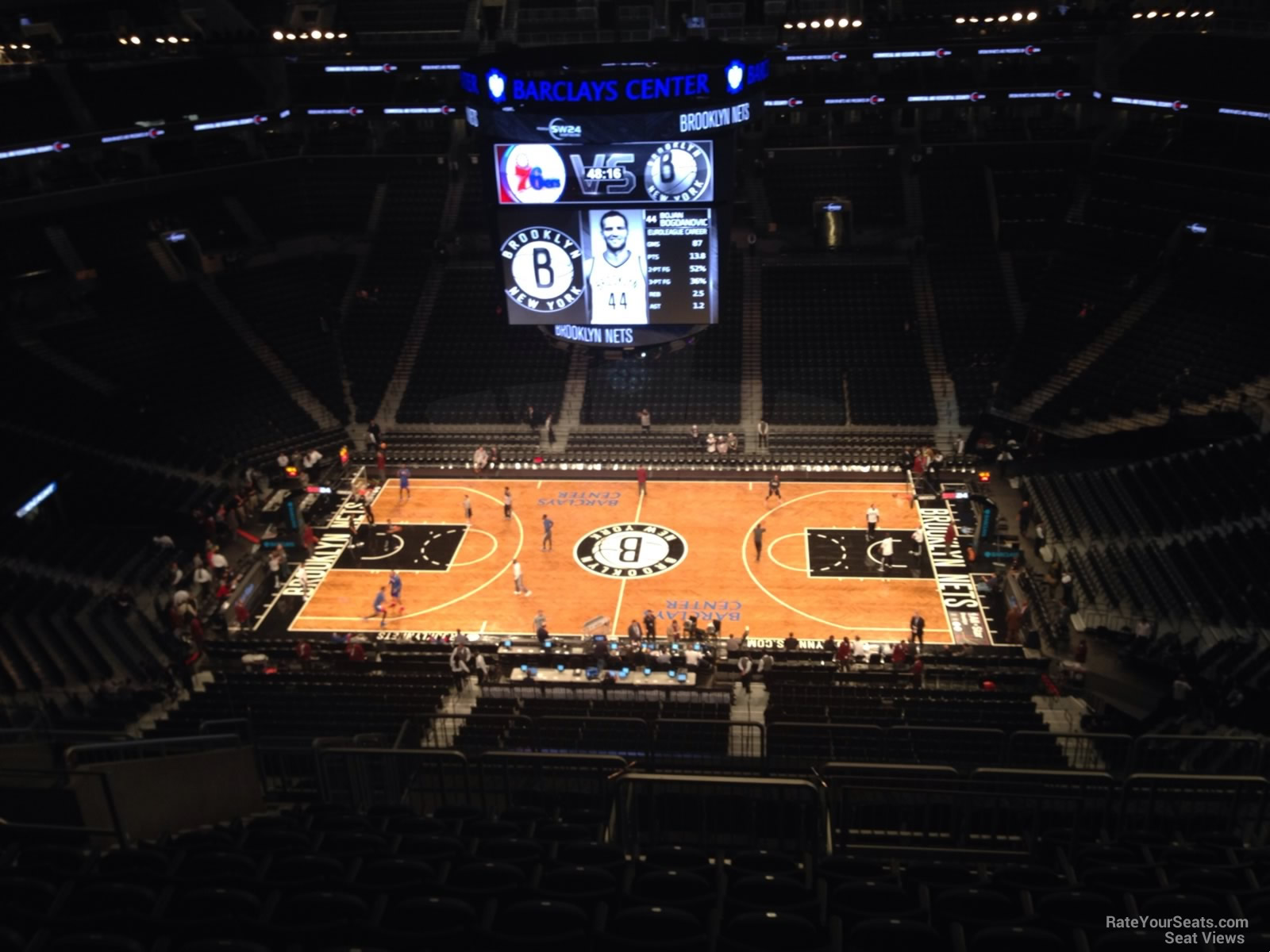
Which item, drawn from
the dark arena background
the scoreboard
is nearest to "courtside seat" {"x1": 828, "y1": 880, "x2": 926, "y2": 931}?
the dark arena background

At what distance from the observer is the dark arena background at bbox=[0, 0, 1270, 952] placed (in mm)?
10578

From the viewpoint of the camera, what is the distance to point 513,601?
33.0 m

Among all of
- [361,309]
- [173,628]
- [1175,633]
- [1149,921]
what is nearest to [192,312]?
[361,309]

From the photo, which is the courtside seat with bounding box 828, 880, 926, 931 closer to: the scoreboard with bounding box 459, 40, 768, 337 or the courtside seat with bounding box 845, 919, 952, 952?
the courtside seat with bounding box 845, 919, 952, 952

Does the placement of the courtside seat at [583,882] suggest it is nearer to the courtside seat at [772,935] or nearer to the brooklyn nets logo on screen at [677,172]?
the courtside seat at [772,935]

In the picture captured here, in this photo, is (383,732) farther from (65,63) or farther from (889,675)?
(65,63)

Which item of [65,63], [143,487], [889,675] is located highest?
[65,63]

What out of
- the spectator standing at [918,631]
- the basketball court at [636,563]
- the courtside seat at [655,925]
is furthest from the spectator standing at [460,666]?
the courtside seat at [655,925]

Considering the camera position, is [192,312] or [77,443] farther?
[192,312]

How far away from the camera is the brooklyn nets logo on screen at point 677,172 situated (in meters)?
31.7

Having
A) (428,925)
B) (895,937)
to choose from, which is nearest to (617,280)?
(428,925)

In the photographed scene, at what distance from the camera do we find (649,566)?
34.9m

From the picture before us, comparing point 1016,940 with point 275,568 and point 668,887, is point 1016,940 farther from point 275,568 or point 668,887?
point 275,568

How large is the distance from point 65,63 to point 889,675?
144 ft
